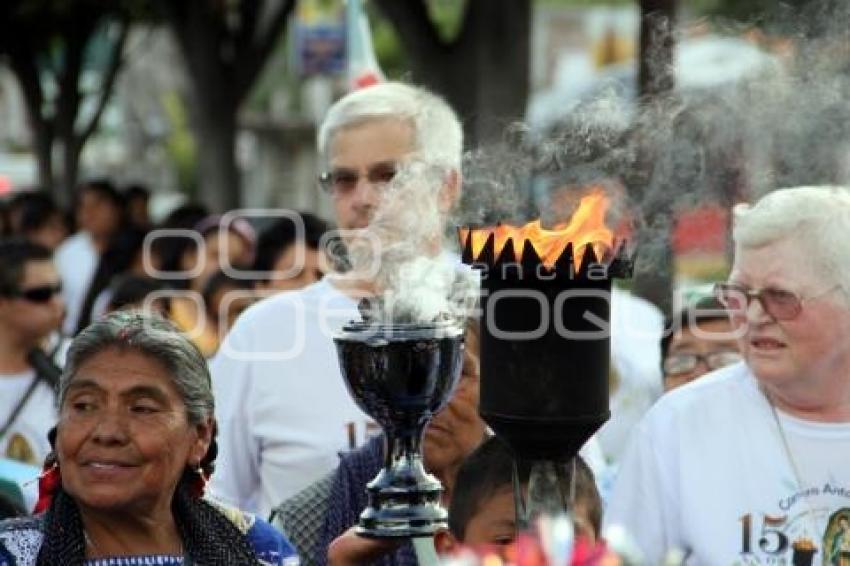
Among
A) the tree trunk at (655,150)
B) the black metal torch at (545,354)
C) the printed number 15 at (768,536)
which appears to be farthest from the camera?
the tree trunk at (655,150)

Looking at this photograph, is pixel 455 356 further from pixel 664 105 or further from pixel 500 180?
pixel 664 105

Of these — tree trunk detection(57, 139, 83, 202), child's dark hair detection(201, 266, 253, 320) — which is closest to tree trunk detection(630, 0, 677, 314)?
child's dark hair detection(201, 266, 253, 320)

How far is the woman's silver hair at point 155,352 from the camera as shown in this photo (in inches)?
149

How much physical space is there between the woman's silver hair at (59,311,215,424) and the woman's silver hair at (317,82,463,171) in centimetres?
130

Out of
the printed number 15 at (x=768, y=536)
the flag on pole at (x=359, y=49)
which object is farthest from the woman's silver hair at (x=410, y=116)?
the flag on pole at (x=359, y=49)

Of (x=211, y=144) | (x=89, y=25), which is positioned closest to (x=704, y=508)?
(x=211, y=144)

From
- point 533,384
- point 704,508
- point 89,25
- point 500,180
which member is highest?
point 89,25

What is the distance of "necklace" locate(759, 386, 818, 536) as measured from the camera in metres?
4.29

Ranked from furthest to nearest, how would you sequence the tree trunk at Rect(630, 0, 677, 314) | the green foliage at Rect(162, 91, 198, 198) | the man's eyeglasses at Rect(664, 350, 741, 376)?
the green foliage at Rect(162, 91, 198, 198)
the man's eyeglasses at Rect(664, 350, 741, 376)
the tree trunk at Rect(630, 0, 677, 314)

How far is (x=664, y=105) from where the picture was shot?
4.77 m

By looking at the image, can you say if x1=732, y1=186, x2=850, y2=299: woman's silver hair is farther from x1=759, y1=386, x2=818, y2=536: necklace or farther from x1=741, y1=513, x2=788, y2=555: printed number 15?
x1=741, y1=513, x2=788, y2=555: printed number 15

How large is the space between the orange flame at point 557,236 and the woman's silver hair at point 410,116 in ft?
4.69

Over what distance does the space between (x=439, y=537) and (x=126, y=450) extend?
0.71 meters

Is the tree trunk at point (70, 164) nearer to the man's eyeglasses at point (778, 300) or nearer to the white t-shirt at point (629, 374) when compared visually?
the white t-shirt at point (629, 374)
